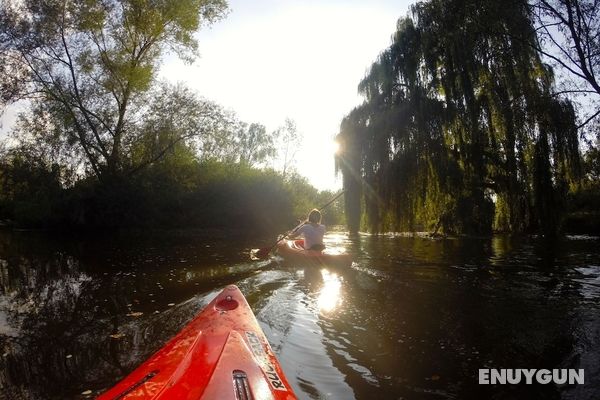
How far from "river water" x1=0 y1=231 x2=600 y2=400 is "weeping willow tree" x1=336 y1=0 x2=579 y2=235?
2838 millimetres

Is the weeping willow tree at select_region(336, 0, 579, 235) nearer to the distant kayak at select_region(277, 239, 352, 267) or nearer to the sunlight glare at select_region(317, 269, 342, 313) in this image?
the distant kayak at select_region(277, 239, 352, 267)

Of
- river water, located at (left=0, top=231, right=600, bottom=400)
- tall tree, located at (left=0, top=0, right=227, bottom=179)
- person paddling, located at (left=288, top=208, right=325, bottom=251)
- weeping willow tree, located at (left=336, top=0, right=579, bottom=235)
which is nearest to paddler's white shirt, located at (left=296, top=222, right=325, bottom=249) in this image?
person paddling, located at (left=288, top=208, right=325, bottom=251)

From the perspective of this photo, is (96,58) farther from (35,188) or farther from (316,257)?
(316,257)

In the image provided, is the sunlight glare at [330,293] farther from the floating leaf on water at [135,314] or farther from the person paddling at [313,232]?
the floating leaf on water at [135,314]

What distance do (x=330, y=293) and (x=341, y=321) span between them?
65.4 inches

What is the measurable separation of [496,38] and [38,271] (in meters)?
13.4

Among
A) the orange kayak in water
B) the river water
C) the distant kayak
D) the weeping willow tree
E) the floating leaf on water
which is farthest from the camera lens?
the weeping willow tree

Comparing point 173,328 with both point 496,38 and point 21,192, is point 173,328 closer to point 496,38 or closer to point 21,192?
point 496,38

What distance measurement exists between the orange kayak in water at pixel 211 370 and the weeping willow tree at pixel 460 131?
967 cm

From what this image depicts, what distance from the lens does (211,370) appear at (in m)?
2.51

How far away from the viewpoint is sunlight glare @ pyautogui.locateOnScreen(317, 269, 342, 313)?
19.8 feet

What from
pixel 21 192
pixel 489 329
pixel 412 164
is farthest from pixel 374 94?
pixel 21 192

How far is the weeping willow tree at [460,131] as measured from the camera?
409 inches

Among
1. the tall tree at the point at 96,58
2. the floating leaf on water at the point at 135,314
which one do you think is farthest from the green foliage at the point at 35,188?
the floating leaf on water at the point at 135,314
